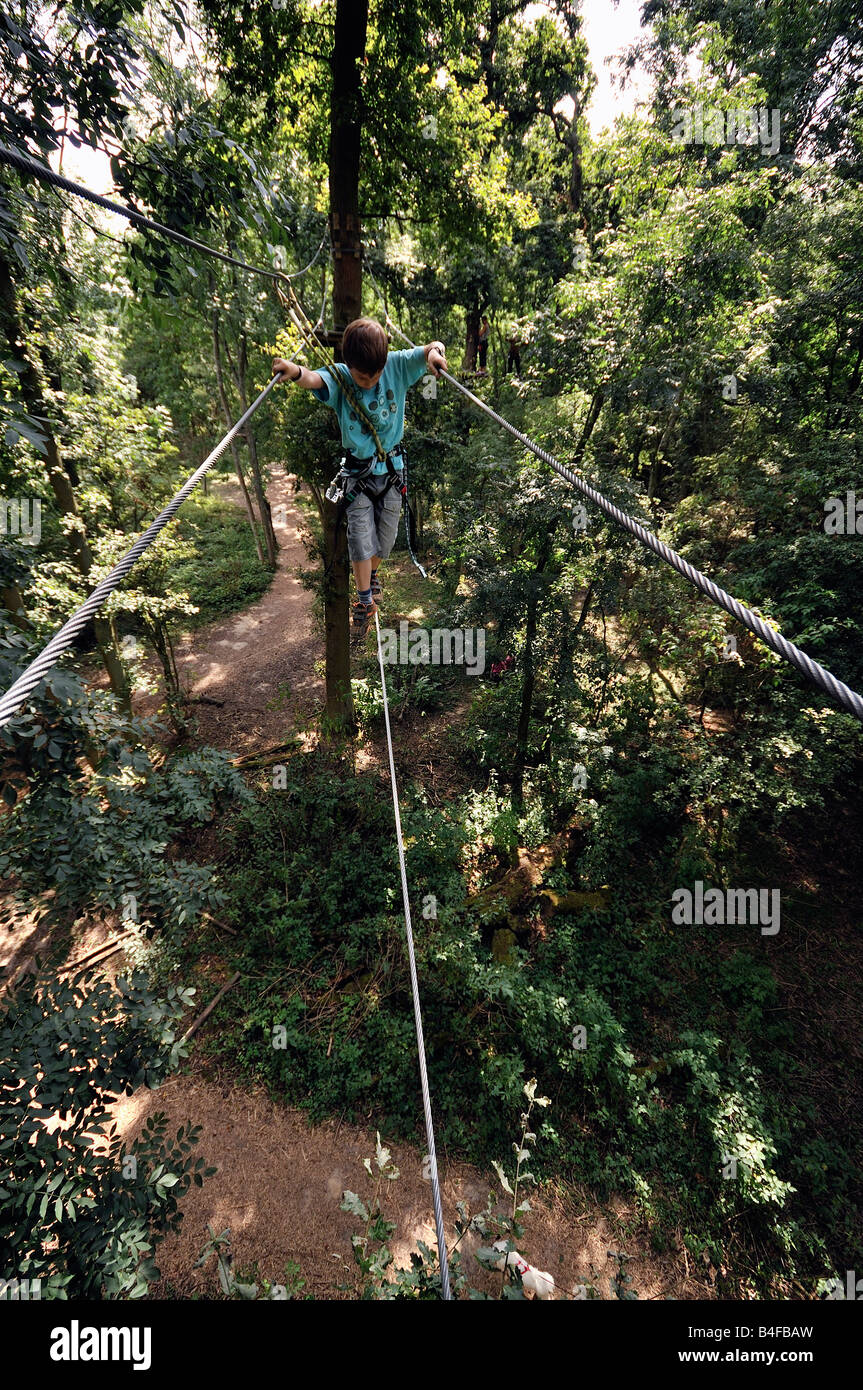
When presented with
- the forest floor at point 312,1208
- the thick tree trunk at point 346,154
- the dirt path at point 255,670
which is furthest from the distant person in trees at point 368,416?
the forest floor at point 312,1208

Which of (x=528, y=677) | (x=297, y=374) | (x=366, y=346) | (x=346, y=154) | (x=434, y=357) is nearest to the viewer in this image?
(x=297, y=374)

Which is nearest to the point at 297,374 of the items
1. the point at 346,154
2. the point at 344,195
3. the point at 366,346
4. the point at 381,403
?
the point at 366,346

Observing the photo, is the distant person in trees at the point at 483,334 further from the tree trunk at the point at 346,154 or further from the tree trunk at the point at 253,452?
the tree trunk at the point at 346,154

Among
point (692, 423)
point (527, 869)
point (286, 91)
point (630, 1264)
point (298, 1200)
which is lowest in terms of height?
point (630, 1264)

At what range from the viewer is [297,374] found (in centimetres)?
310

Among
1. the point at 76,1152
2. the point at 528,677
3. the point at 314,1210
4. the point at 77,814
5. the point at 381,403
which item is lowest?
the point at 314,1210

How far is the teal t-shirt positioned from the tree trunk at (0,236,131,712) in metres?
1.72

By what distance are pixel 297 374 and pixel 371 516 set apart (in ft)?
3.96

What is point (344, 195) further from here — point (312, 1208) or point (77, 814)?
point (312, 1208)
